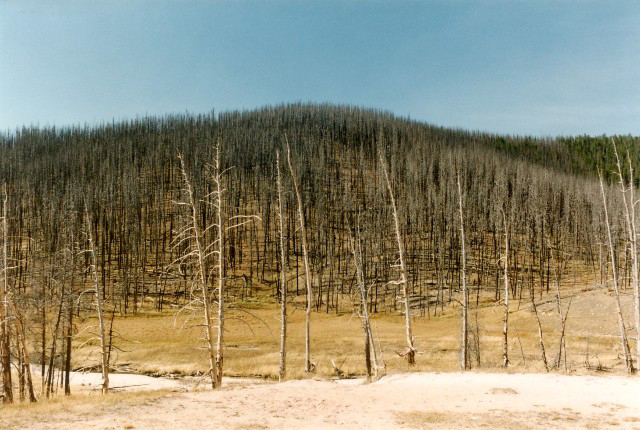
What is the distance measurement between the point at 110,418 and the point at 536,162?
204 meters

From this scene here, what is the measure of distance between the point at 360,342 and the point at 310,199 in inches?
2845

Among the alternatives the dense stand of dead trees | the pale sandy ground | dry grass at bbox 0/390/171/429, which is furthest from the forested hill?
dry grass at bbox 0/390/171/429

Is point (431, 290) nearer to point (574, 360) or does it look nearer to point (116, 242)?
point (574, 360)

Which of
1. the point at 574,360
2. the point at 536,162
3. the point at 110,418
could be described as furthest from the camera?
the point at 536,162

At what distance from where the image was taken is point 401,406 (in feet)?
45.4

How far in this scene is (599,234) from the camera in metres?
90.4

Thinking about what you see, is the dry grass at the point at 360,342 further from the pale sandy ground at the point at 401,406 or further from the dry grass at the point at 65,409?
the dry grass at the point at 65,409

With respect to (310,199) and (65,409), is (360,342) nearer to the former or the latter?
(65,409)

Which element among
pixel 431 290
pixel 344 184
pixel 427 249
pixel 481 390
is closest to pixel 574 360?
pixel 481 390

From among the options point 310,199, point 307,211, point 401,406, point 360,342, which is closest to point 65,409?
point 401,406

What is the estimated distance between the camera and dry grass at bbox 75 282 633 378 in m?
39.1

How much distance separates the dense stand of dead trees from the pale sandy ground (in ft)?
104

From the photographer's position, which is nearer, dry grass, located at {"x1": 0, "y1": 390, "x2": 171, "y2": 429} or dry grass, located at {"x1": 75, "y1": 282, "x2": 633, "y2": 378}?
dry grass, located at {"x1": 0, "y1": 390, "x2": 171, "y2": 429}

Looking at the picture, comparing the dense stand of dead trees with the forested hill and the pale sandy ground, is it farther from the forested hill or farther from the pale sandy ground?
the pale sandy ground
